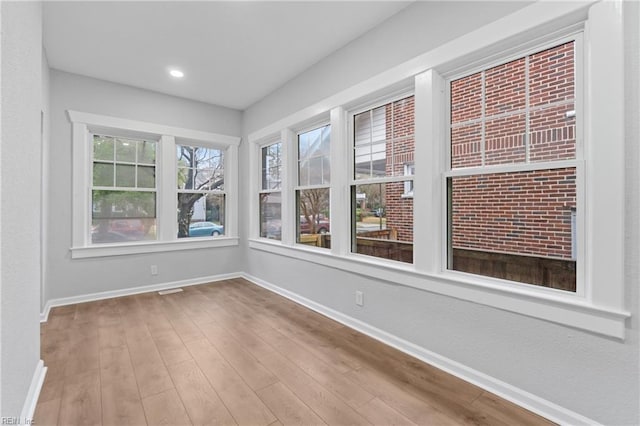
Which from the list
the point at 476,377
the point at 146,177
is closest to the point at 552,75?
the point at 476,377

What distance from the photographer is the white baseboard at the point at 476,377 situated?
165 cm

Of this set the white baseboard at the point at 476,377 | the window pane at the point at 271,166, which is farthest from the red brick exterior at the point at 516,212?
the window pane at the point at 271,166

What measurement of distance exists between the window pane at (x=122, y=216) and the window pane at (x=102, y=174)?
124 millimetres

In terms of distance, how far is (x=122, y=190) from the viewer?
13.4ft

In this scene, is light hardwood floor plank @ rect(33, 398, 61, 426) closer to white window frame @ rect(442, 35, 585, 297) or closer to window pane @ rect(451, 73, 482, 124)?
white window frame @ rect(442, 35, 585, 297)

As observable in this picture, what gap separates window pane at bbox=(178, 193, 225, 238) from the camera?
4.61 metres

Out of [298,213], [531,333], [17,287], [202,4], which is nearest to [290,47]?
[202,4]

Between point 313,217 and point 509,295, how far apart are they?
2340mm

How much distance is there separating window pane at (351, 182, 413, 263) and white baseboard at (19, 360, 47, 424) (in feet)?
8.41

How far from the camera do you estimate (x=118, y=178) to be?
4.10 meters

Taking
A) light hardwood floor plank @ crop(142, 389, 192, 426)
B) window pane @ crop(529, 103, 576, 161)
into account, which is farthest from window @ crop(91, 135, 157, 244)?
window pane @ crop(529, 103, 576, 161)

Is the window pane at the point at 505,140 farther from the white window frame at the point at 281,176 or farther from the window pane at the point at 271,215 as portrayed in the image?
the window pane at the point at 271,215

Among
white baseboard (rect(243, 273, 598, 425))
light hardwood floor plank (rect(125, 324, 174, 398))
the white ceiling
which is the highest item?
the white ceiling

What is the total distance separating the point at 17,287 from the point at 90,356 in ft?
4.45
